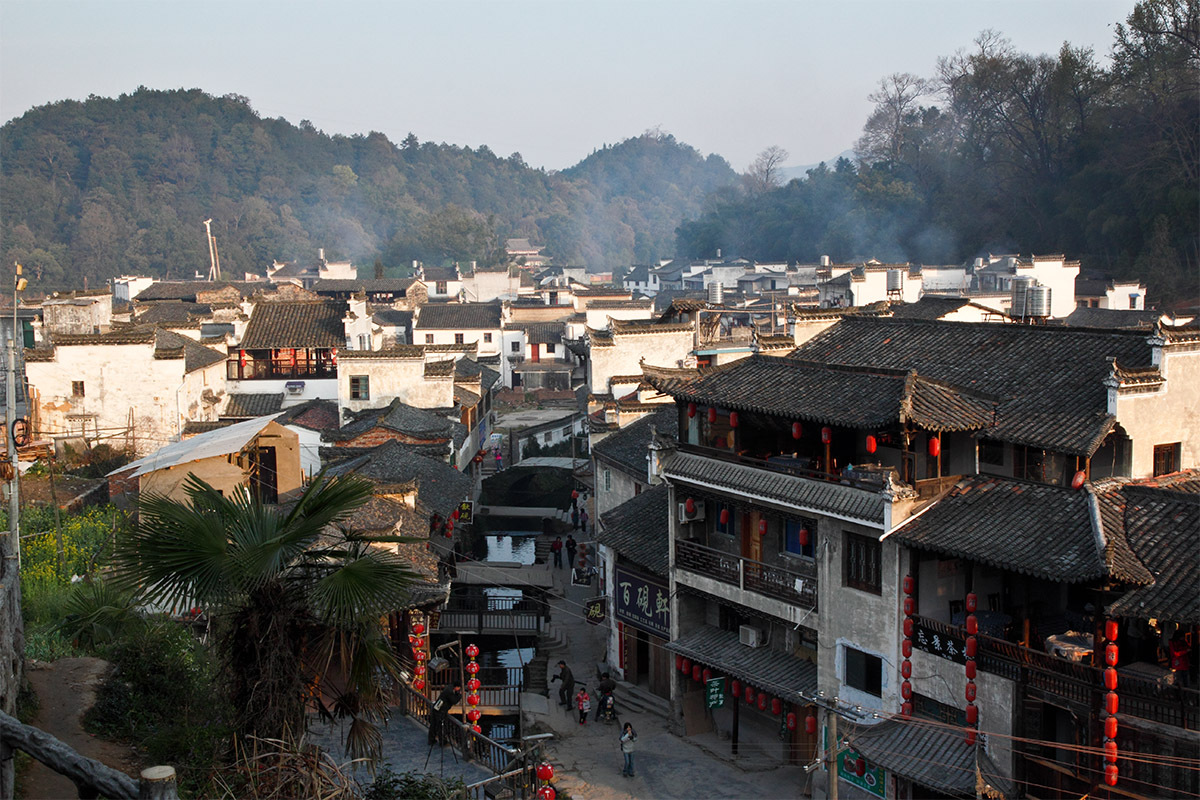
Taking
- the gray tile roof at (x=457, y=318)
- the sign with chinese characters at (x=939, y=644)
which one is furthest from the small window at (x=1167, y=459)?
the gray tile roof at (x=457, y=318)

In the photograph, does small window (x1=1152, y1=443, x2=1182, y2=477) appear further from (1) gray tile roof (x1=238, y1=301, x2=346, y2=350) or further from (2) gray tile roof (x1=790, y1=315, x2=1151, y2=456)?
(1) gray tile roof (x1=238, y1=301, x2=346, y2=350)

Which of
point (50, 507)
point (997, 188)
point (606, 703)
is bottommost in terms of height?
point (606, 703)

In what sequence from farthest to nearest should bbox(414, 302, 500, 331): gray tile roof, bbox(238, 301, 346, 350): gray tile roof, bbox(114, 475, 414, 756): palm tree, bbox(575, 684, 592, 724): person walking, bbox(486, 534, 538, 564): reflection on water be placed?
bbox(414, 302, 500, 331): gray tile roof
bbox(238, 301, 346, 350): gray tile roof
bbox(486, 534, 538, 564): reflection on water
bbox(575, 684, 592, 724): person walking
bbox(114, 475, 414, 756): palm tree

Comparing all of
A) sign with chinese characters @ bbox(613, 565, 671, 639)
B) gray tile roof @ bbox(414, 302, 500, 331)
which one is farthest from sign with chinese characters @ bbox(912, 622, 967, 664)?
gray tile roof @ bbox(414, 302, 500, 331)

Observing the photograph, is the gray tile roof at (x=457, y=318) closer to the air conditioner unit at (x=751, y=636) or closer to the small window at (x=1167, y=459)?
the air conditioner unit at (x=751, y=636)

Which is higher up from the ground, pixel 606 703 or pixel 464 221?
pixel 464 221

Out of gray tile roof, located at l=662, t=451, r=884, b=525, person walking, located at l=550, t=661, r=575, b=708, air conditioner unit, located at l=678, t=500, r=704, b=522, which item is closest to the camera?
gray tile roof, located at l=662, t=451, r=884, b=525

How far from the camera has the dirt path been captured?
10.5 metres

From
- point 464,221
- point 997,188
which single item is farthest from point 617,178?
point 997,188

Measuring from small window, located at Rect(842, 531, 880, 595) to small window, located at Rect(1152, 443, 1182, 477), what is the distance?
164 inches

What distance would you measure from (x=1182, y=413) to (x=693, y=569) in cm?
813

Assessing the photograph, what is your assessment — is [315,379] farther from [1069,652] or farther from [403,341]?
[1069,652]

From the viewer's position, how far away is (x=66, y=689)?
45.1 feet

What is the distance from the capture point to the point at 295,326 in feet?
133
